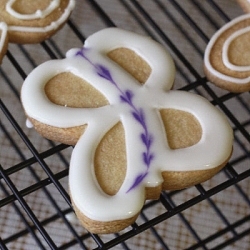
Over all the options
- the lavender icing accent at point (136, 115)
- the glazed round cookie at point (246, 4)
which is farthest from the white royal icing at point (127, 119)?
the glazed round cookie at point (246, 4)

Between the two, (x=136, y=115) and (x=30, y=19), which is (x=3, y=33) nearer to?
(x=30, y=19)

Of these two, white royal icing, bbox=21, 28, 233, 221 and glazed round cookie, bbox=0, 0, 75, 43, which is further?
glazed round cookie, bbox=0, 0, 75, 43

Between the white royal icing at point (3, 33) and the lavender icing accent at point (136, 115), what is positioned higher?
the white royal icing at point (3, 33)

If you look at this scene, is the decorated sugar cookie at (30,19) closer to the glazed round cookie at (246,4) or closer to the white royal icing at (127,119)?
the white royal icing at (127,119)

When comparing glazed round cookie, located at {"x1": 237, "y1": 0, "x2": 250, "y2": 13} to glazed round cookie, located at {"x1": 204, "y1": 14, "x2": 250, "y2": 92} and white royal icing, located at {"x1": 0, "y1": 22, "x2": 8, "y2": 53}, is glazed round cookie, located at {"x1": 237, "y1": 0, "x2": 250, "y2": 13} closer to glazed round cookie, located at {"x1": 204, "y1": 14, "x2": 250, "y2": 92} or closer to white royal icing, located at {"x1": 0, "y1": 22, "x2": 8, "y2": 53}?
glazed round cookie, located at {"x1": 204, "y1": 14, "x2": 250, "y2": 92}

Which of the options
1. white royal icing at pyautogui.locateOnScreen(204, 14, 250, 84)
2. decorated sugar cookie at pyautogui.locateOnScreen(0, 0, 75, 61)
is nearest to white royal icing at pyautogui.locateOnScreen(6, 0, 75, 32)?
decorated sugar cookie at pyautogui.locateOnScreen(0, 0, 75, 61)


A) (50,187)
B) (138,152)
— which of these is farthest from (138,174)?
(50,187)

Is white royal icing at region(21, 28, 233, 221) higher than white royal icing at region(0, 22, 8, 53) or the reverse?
the reverse
